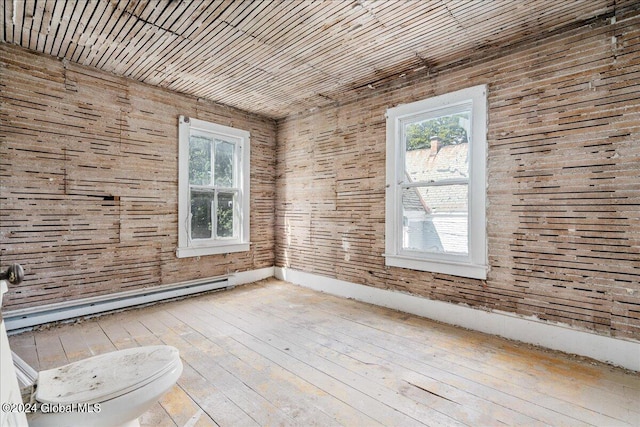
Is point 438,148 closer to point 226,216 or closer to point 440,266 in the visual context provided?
point 440,266

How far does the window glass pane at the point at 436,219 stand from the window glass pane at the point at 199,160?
259cm

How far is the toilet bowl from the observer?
3.74ft

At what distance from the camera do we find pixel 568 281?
2.43 meters

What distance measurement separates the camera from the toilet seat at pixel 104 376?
1.19 metres

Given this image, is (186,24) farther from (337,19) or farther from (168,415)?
(168,415)

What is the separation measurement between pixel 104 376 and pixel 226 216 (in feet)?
10.4

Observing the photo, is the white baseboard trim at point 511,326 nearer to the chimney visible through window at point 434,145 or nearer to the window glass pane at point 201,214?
the chimney visible through window at point 434,145

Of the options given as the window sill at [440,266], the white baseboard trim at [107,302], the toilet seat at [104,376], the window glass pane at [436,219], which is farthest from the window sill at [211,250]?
the toilet seat at [104,376]

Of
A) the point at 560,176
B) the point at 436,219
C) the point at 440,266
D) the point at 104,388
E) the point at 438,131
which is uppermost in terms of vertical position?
the point at 438,131

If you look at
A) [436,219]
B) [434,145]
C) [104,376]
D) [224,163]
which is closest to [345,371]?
[104,376]

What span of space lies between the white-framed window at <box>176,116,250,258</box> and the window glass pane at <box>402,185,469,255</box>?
235 cm

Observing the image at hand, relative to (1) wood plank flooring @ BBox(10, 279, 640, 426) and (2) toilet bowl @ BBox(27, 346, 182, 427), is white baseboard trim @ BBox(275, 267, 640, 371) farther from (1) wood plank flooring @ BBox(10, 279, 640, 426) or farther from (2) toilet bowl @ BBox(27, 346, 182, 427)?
(2) toilet bowl @ BBox(27, 346, 182, 427)

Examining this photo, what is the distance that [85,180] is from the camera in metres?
3.14

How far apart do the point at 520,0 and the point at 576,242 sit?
1.83m
